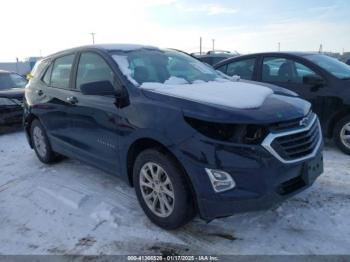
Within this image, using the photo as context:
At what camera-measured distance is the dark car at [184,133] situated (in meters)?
2.82

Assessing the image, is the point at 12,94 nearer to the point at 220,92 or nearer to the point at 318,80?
the point at 220,92

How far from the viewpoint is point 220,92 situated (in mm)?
3381

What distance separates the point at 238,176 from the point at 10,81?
763 centimetres

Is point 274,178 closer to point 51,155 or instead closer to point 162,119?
point 162,119

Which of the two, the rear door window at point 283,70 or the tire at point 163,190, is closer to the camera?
the tire at point 163,190

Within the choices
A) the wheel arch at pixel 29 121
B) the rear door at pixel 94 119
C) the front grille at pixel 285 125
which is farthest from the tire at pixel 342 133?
the wheel arch at pixel 29 121

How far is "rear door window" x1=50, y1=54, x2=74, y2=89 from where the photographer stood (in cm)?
468

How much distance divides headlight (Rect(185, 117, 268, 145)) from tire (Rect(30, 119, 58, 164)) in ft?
10.6

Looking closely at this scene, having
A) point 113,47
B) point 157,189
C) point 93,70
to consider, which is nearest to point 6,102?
point 93,70

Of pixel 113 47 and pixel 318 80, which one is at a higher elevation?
pixel 113 47

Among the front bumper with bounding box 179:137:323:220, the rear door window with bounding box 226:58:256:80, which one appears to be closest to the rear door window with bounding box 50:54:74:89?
the front bumper with bounding box 179:137:323:220

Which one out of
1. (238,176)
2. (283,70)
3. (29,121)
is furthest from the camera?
(283,70)

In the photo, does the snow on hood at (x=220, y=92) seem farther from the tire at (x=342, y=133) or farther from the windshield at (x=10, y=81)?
the windshield at (x=10, y=81)

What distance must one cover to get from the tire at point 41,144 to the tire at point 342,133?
4.31 meters
